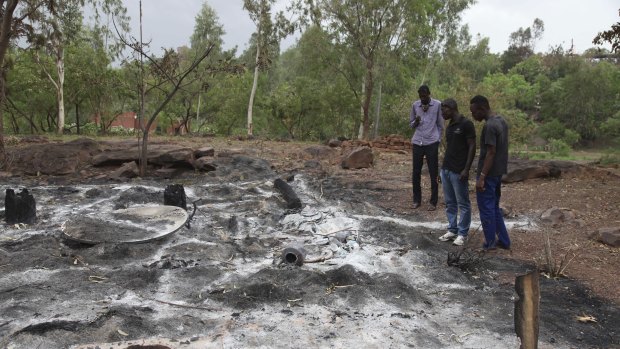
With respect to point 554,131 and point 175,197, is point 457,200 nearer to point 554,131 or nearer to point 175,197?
point 175,197

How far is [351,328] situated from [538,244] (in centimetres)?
305

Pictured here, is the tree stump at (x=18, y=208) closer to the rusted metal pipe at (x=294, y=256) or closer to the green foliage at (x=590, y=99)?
the rusted metal pipe at (x=294, y=256)

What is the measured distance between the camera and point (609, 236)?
523 centimetres

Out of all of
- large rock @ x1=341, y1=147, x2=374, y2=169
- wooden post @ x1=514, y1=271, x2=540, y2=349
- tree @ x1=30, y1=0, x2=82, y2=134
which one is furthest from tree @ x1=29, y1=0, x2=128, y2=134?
wooden post @ x1=514, y1=271, x2=540, y2=349

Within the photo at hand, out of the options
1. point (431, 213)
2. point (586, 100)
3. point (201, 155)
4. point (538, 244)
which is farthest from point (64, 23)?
point (586, 100)

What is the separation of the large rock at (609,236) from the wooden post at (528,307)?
10.9 ft

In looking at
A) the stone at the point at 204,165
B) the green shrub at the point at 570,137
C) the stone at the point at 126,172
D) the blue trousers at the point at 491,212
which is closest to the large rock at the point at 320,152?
the stone at the point at 204,165

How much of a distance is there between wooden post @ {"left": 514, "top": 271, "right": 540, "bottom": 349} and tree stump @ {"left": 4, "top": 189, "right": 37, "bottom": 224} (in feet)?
18.7

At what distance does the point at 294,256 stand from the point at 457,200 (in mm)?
1939

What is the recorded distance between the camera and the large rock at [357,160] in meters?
10.7

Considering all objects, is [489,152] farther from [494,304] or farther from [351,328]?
[351,328]

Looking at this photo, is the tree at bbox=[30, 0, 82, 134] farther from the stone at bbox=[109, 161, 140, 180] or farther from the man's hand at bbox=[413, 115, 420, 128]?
the man's hand at bbox=[413, 115, 420, 128]

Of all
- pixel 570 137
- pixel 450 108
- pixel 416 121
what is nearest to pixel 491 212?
pixel 450 108

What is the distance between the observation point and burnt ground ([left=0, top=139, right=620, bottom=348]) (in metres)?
3.28
